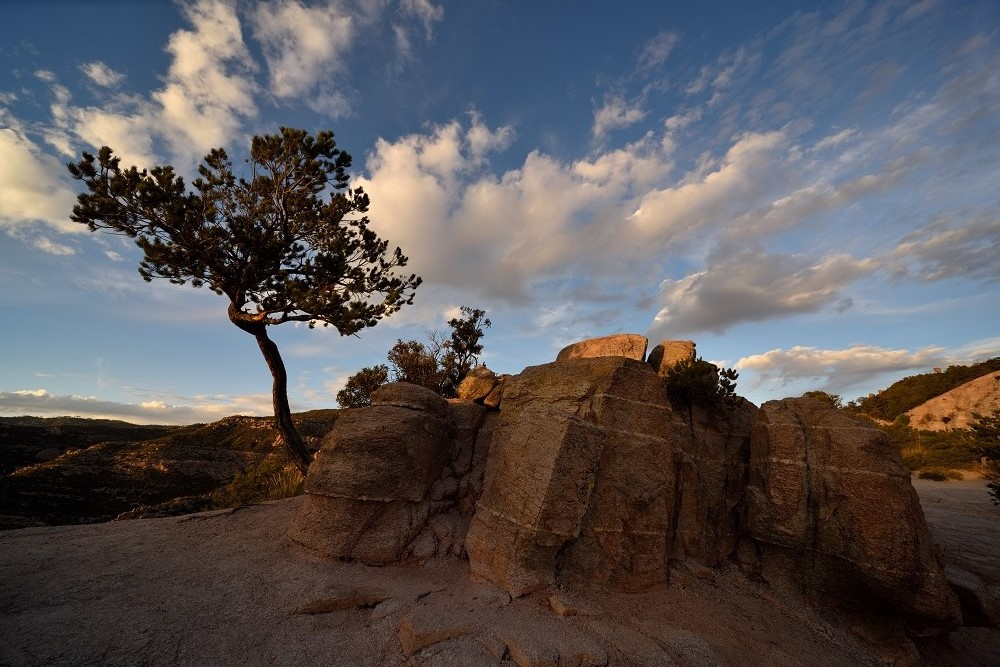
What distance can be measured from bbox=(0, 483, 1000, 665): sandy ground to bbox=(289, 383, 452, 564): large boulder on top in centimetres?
58

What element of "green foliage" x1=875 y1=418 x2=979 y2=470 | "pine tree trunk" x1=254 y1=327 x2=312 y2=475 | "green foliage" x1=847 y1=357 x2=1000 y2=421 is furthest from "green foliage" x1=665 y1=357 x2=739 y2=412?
"green foliage" x1=847 y1=357 x2=1000 y2=421

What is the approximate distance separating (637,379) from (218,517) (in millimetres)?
14289

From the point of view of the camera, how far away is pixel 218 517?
1361cm

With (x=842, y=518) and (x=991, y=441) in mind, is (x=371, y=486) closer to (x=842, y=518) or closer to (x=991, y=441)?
(x=842, y=518)

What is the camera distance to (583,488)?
1067 cm

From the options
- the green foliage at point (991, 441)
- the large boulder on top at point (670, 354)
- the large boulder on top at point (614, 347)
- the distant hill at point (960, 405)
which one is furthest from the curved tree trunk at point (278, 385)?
the distant hill at point (960, 405)

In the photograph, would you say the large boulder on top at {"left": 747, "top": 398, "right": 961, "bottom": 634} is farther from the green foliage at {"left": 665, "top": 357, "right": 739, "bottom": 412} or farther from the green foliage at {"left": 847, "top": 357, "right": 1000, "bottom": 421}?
the green foliage at {"left": 847, "top": 357, "right": 1000, "bottom": 421}

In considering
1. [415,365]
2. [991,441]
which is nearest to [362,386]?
[415,365]

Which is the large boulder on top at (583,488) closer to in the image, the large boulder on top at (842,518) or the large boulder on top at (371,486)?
the large boulder on top at (371,486)

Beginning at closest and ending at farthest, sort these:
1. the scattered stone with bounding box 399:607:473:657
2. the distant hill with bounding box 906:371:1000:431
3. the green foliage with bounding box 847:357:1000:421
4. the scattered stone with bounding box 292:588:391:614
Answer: the scattered stone with bounding box 399:607:473:657 < the scattered stone with bounding box 292:588:391:614 < the distant hill with bounding box 906:371:1000:431 < the green foliage with bounding box 847:357:1000:421

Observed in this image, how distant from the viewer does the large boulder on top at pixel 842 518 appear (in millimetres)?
9859

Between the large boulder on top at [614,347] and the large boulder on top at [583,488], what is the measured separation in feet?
5.85

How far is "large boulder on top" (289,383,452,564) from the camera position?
11.3 meters

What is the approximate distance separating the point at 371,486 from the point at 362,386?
12.6 meters
